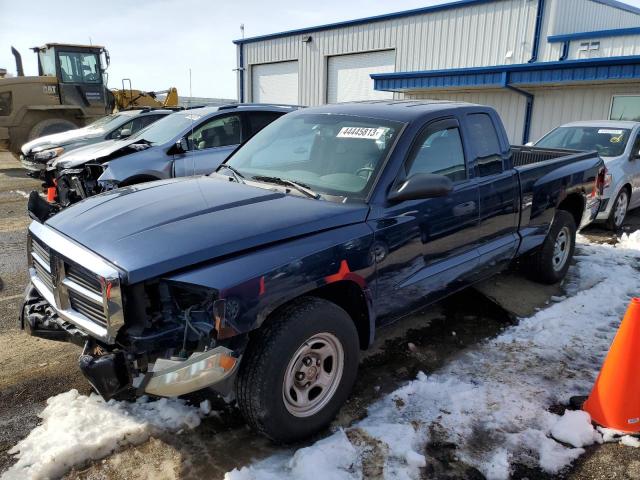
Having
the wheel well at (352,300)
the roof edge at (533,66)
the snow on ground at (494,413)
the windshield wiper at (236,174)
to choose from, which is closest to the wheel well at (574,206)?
the snow on ground at (494,413)

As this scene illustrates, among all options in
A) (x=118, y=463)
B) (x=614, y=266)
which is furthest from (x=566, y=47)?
(x=118, y=463)

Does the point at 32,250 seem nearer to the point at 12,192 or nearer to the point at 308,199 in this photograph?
the point at 308,199

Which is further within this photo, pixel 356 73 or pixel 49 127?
pixel 356 73

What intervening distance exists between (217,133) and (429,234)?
16.9 ft

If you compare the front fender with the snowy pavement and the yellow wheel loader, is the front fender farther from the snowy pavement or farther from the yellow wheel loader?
the yellow wheel loader

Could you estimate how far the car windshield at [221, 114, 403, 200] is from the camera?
3451 mm

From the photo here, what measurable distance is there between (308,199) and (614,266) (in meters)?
4.73

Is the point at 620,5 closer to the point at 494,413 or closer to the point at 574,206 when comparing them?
the point at 574,206

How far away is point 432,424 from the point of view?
123 inches

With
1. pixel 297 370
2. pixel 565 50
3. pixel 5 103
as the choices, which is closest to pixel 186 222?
pixel 297 370

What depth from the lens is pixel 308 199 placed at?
10.8ft

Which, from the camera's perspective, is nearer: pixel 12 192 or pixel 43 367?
pixel 43 367

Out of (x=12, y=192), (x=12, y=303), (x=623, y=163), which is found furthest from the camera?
(x=12, y=192)

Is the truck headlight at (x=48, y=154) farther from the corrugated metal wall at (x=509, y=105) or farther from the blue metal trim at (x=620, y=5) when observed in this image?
the blue metal trim at (x=620, y=5)
